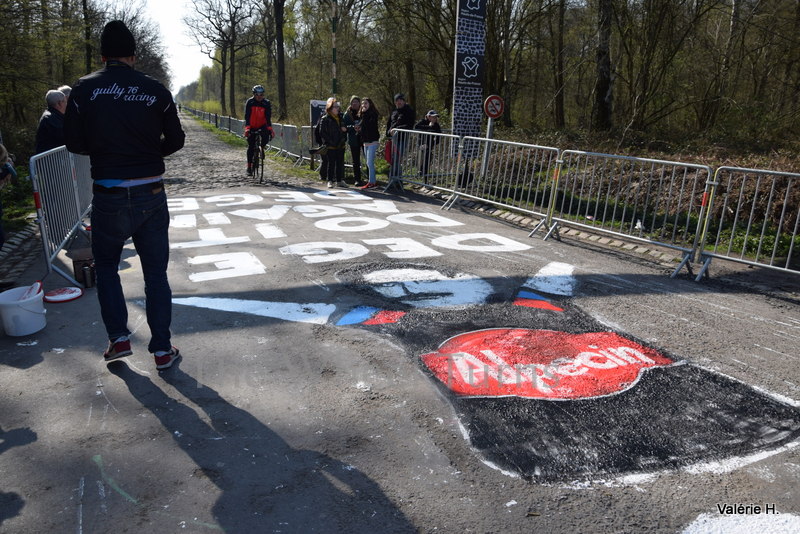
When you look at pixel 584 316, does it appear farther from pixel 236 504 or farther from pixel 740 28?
pixel 740 28

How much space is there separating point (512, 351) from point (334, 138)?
31.1ft

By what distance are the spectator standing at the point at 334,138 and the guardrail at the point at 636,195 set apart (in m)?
1.37

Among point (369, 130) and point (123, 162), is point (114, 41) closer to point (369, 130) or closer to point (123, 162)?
point (123, 162)

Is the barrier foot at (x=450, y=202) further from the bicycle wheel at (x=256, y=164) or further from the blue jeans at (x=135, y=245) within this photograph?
the blue jeans at (x=135, y=245)

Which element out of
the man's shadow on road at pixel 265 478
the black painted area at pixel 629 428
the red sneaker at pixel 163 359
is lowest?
the man's shadow on road at pixel 265 478

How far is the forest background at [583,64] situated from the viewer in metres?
15.9

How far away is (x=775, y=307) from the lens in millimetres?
5699

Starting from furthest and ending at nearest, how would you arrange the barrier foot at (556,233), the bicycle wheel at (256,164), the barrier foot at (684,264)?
the bicycle wheel at (256,164), the barrier foot at (556,233), the barrier foot at (684,264)

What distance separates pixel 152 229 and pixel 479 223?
639 cm

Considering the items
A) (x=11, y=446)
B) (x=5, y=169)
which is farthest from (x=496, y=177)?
(x=11, y=446)

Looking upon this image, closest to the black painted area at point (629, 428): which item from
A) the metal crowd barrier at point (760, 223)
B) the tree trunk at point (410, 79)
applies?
the metal crowd barrier at point (760, 223)

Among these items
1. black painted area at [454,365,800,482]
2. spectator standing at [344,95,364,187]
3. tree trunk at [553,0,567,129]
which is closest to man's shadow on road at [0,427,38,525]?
black painted area at [454,365,800,482]

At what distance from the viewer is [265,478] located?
2.84 meters

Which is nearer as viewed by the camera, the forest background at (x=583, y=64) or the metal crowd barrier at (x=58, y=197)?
the metal crowd barrier at (x=58, y=197)
